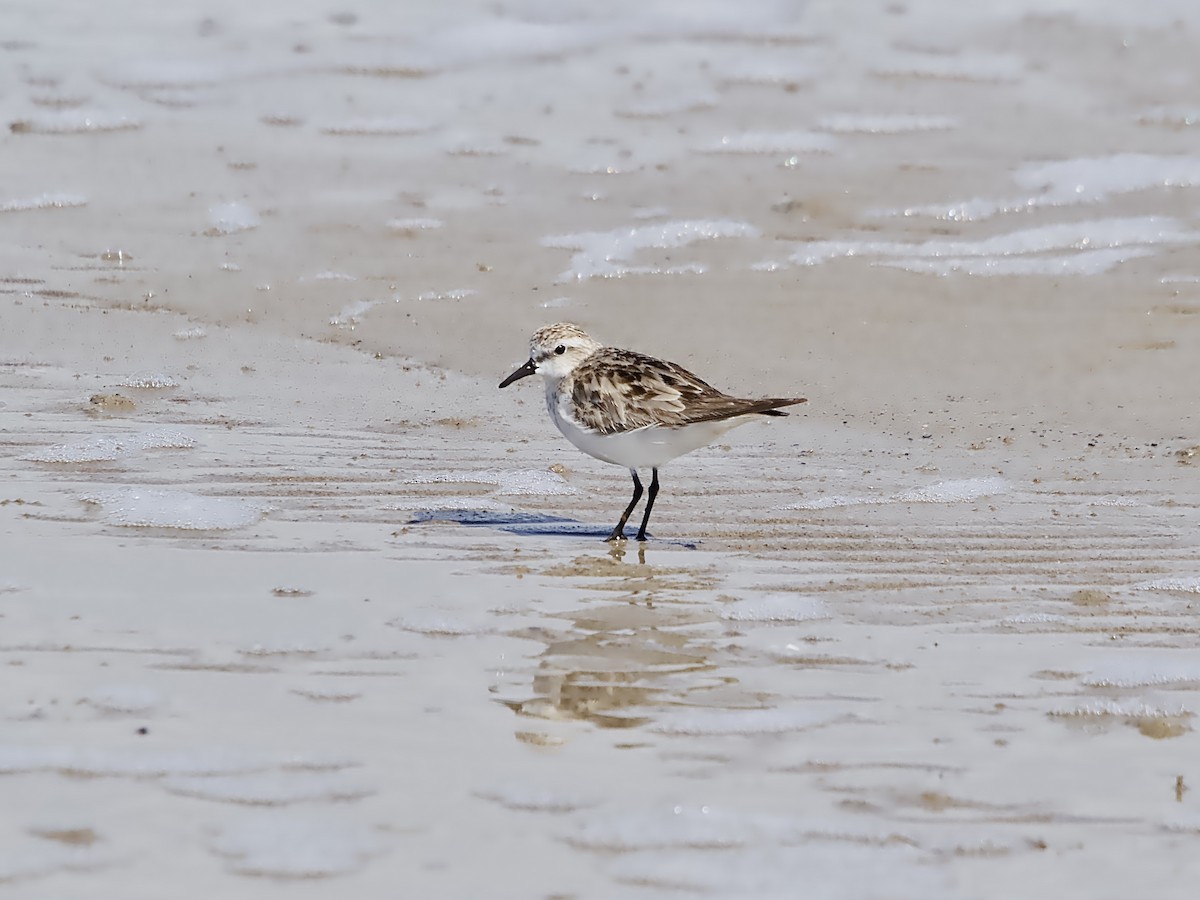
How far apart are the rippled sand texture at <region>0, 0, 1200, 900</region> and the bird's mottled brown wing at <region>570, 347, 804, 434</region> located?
17.4 inches

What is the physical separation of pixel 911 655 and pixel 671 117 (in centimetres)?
757

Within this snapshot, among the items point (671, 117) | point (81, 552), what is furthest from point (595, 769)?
point (671, 117)

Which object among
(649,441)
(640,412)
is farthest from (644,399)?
(649,441)

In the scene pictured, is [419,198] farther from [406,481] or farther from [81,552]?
[81,552]

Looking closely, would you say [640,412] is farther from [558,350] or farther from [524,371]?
[524,371]

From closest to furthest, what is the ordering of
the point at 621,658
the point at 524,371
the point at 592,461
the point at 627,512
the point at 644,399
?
the point at 621,658, the point at 627,512, the point at 644,399, the point at 524,371, the point at 592,461

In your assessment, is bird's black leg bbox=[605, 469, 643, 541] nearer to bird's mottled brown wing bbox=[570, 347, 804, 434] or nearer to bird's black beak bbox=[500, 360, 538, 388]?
bird's mottled brown wing bbox=[570, 347, 804, 434]

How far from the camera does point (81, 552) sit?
616 centimetres

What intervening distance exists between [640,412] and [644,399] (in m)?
0.07

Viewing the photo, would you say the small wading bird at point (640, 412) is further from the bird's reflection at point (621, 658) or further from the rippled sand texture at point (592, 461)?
the bird's reflection at point (621, 658)

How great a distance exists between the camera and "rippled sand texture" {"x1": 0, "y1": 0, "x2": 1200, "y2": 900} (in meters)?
4.09

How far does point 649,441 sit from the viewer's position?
23.1 ft

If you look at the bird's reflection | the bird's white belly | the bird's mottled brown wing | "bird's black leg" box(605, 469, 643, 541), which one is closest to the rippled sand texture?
the bird's reflection

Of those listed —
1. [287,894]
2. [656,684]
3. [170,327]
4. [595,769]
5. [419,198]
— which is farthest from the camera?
[419,198]
